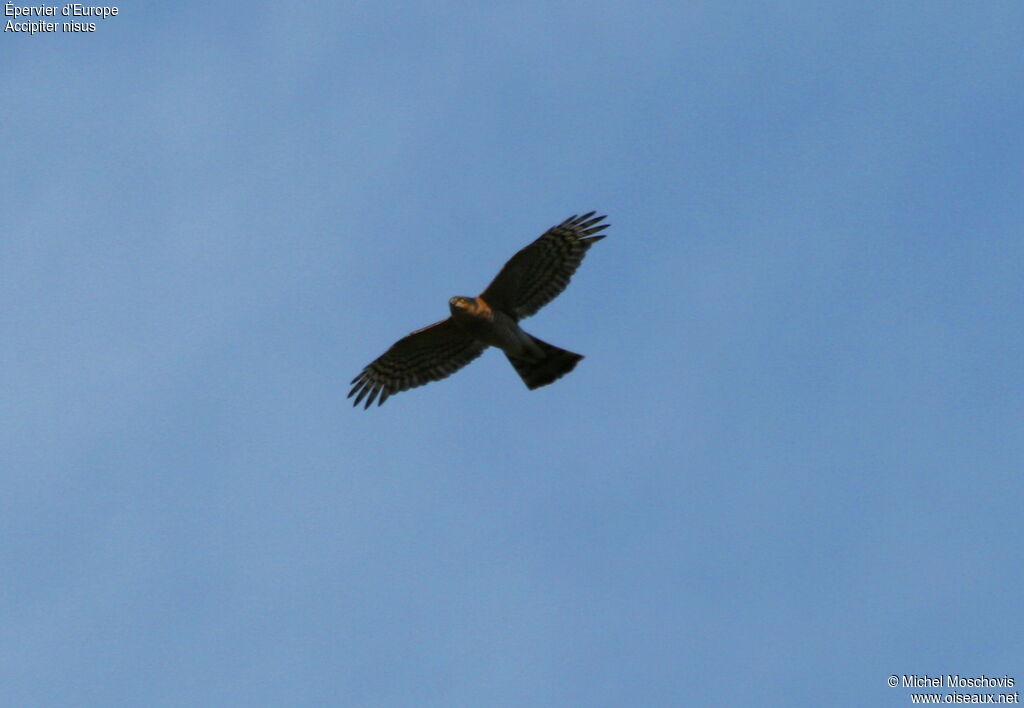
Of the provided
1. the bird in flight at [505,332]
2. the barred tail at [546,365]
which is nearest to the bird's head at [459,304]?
the bird in flight at [505,332]

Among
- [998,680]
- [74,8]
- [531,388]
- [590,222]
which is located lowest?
[998,680]

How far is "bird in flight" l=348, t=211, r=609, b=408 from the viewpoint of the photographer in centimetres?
2067

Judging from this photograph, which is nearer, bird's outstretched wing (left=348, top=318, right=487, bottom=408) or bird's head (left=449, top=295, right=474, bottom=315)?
bird's head (left=449, top=295, right=474, bottom=315)

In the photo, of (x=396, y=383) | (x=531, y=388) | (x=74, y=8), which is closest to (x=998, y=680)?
(x=531, y=388)

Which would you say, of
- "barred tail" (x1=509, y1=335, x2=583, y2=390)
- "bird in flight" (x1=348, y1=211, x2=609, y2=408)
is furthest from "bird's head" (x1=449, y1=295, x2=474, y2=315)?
"barred tail" (x1=509, y1=335, x2=583, y2=390)

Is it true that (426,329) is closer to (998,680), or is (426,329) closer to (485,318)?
(485,318)

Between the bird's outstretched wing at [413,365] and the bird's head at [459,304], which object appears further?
the bird's outstretched wing at [413,365]

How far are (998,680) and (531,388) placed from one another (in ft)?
25.3

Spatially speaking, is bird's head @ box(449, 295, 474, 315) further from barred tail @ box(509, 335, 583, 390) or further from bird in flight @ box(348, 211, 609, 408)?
barred tail @ box(509, 335, 583, 390)

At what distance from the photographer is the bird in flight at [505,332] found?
2067cm

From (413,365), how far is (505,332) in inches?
72.0

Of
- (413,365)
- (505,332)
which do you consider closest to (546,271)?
(505,332)

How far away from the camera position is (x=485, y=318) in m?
20.6

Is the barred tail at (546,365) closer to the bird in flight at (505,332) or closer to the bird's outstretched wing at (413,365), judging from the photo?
the bird in flight at (505,332)
